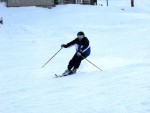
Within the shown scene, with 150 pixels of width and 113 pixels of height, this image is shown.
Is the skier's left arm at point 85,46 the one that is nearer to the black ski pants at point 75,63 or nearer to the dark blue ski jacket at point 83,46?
the dark blue ski jacket at point 83,46

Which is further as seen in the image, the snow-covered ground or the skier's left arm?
the skier's left arm

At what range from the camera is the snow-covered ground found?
7.91 m

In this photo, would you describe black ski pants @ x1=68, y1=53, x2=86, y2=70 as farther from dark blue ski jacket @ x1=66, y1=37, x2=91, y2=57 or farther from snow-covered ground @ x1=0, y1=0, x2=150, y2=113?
snow-covered ground @ x1=0, y1=0, x2=150, y2=113

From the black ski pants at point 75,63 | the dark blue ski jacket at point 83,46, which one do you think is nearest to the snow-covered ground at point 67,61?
the black ski pants at point 75,63

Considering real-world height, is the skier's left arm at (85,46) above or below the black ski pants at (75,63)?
above

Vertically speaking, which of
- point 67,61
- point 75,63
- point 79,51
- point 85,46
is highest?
point 85,46

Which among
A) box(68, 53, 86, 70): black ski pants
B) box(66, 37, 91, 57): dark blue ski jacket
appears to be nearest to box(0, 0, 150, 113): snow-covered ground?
box(68, 53, 86, 70): black ski pants

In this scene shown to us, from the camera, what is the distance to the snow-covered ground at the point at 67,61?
791cm

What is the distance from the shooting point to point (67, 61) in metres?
17.1

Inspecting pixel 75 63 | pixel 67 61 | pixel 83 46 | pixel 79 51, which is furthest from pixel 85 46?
pixel 67 61

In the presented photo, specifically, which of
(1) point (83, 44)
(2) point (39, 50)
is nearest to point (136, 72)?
(1) point (83, 44)

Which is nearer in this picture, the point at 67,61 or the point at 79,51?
the point at 79,51

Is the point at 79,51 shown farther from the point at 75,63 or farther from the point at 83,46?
the point at 75,63

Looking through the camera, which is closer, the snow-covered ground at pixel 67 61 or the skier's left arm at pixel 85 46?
the snow-covered ground at pixel 67 61
